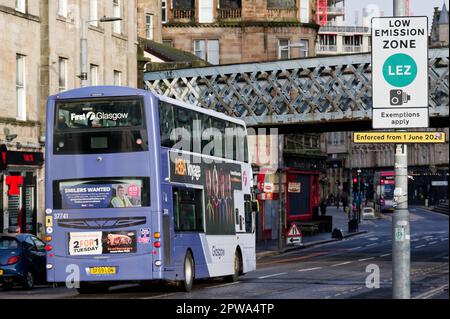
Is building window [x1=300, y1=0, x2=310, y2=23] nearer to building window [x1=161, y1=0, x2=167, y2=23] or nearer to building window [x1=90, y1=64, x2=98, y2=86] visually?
building window [x1=161, y1=0, x2=167, y2=23]

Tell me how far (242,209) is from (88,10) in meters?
20.5

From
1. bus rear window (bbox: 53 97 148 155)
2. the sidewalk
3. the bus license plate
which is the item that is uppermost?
bus rear window (bbox: 53 97 148 155)

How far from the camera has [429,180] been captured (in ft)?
616

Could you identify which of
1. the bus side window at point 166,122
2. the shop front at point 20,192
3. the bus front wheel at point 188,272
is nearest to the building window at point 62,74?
the shop front at point 20,192

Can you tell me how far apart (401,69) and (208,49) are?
78.7 meters

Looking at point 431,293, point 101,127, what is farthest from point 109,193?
point 431,293

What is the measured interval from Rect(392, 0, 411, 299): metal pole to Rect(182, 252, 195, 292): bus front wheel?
13372 mm

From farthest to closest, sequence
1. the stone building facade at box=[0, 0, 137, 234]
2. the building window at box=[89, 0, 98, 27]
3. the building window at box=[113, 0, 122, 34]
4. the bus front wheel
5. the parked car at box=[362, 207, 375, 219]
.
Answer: the parked car at box=[362, 207, 375, 219] < the building window at box=[113, 0, 122, 34] < the building window at box=[89, 0, 98, 27] < the stone building facade at box=[0, 0, 137, 234] < the bus front wheel

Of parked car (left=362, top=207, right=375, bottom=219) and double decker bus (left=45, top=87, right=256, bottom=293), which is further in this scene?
parked car (left=362, top=207, right=375, bottom=219)

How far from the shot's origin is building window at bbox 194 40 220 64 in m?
94.2

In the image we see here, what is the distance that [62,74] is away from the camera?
51.4m

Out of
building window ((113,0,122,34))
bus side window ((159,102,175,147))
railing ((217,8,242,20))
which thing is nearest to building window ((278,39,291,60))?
railing ((217,8,242,20))

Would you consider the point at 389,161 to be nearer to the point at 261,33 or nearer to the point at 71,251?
the point at 261,33

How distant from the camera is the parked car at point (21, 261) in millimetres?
33562
